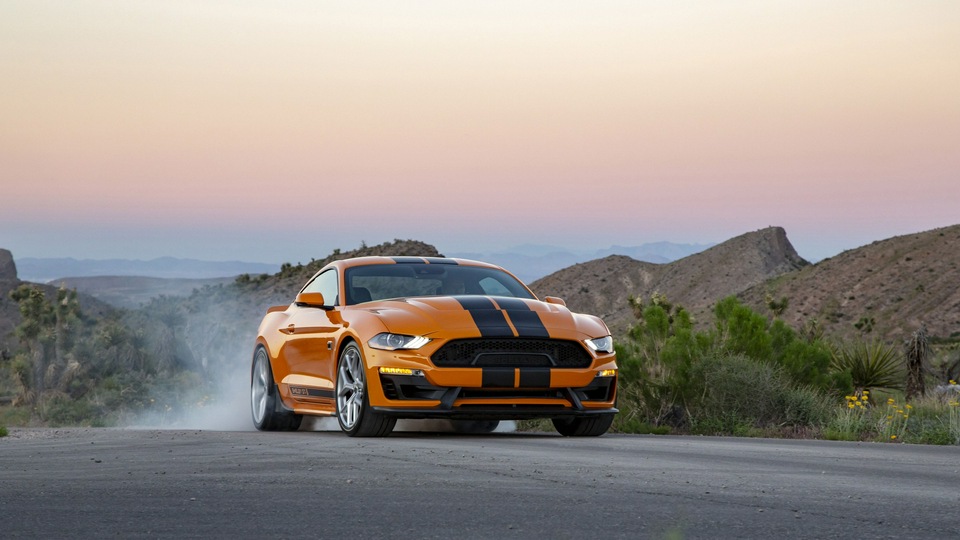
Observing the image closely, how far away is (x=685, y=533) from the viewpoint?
19.2 feet

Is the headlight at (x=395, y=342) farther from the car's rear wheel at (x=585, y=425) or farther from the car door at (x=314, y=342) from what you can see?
the car's rear wheel at (x=585, y=425)

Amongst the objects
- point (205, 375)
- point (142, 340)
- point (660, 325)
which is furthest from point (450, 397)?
point (142, 340)

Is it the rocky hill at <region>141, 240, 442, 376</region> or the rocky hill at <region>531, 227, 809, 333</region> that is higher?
the rocky hill at <region>531, 227, 809, 333</region>

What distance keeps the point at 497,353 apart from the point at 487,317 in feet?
1.23

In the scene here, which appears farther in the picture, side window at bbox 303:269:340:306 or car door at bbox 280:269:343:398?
side window at bbox 303:269:340:306

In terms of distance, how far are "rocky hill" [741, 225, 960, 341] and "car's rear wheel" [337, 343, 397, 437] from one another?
76.2 m

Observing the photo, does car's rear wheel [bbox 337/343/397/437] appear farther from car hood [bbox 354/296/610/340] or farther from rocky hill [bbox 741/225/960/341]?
rocky hill [bbox 741/225/960/341]

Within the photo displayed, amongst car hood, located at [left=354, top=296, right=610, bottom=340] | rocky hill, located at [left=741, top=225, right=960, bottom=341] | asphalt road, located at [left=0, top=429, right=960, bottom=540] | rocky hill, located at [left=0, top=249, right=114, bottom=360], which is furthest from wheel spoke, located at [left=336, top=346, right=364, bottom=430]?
rocky hill, located at [left=741, top=225, right=960, bottom=341]

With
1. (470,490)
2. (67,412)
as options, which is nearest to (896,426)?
(470,490)

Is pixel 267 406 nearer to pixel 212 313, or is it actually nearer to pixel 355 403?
pixel 355 403

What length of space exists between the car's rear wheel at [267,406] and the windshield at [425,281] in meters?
1.70

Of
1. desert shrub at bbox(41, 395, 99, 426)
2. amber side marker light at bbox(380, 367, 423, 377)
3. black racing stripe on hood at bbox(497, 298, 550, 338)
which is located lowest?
desert shrub at bbox(41, 395, 99, 426)

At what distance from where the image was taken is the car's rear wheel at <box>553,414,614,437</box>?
12.7 meters

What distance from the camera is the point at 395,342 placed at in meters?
11.8
